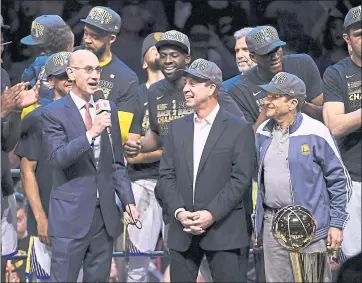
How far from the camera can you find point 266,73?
463 centimetres

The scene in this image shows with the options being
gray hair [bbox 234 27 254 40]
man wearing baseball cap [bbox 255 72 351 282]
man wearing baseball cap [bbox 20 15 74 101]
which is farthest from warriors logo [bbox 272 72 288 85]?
man wearing baseball cap [bbox 20 15 74 101]

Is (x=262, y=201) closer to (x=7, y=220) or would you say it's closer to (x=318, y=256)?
(x=7, y=220)

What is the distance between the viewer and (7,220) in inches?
181

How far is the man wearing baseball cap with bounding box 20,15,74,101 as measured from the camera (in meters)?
4.67

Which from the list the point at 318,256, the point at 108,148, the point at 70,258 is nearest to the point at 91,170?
the point at 108,148

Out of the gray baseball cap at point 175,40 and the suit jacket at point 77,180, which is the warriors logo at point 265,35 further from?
the suit jacket at point 77,180

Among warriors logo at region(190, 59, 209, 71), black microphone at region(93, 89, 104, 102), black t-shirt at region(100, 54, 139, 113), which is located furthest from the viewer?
black t-shirt at region(100, 54, 139, 113)

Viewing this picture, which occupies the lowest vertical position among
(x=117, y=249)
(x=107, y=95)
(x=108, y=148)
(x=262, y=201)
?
(x=117, y=249)

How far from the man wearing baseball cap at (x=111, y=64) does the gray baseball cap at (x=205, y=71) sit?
1.84 feet

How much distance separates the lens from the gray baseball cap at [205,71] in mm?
4199

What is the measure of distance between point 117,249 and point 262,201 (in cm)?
108

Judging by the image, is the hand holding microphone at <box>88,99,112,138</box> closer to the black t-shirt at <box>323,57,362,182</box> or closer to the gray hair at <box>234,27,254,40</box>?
the gray hair at <box>234,27,254,40</box>

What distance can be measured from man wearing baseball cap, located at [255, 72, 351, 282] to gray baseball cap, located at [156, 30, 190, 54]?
30.6 inches

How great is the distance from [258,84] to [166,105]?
0.52 metres
